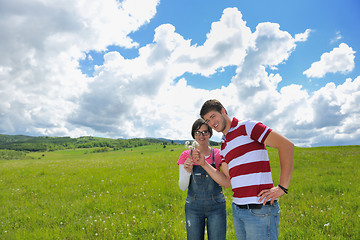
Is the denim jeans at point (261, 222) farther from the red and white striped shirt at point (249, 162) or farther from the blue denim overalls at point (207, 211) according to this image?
the blue denim overalls at point (207, 211)

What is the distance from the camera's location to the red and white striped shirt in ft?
8.73

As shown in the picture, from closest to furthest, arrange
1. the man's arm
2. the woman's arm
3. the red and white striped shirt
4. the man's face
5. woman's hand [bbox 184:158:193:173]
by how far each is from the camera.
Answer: the man's arm
the red and white striped shirt
the man's face
woman's hand [bbox 184:158:193:173]
the woman's arm

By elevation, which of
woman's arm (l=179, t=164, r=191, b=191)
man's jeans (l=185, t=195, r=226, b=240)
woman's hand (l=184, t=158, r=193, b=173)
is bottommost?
man's jeans (l=185, t=195, r=226, b=240)

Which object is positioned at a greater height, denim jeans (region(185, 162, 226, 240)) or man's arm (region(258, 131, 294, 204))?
man's arm (region(258, 131, 294, 204))

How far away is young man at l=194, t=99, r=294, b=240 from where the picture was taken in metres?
2.59

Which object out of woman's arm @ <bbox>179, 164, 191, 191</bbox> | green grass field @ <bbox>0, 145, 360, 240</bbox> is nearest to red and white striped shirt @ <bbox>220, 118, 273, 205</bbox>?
woman's arm @ <bbox>179, 164, 191, 191</bbox>

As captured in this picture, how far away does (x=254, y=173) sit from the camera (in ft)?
8.84

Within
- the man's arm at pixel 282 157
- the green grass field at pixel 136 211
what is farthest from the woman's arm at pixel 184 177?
the green grass field at pixel 136 211

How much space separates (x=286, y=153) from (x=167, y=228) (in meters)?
4.91

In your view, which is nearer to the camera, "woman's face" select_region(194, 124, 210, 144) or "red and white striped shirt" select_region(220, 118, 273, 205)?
"red and white striped shirt" select_region(220, 118, 273, 205)

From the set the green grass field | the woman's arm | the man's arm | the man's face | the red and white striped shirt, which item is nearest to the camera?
the man's arm

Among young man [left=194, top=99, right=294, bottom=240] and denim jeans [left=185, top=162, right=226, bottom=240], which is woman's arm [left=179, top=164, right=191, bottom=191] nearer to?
denim jeans [left=185, top=162, right=226, bottom=240]

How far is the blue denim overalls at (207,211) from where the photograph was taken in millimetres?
3576

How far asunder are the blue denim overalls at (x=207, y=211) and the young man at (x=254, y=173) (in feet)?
2.54
